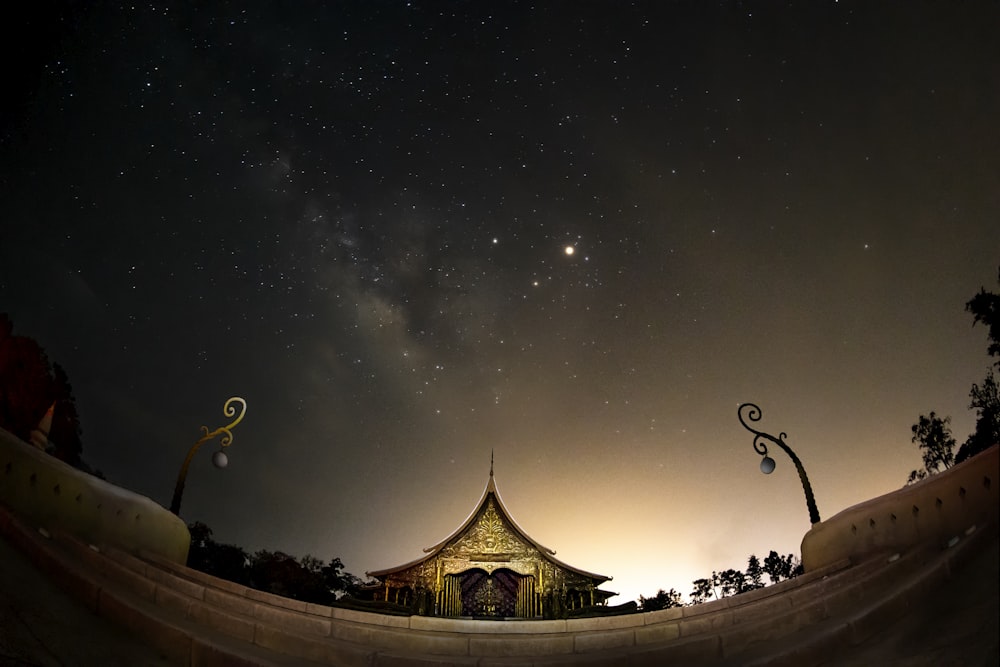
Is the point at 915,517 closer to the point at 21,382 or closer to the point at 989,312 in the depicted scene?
the point at 989,312

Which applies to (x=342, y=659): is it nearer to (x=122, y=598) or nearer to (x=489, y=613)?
(x=122, y=598)

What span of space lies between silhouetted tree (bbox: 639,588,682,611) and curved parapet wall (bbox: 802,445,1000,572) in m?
20.1

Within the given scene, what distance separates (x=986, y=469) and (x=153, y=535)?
11.9 m

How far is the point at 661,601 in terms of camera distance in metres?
31.2

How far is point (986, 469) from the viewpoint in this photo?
6707 mm

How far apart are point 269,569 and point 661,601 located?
1991 cm

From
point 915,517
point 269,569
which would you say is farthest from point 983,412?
point 269,569

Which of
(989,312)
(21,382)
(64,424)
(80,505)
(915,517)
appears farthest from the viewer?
(64,424)

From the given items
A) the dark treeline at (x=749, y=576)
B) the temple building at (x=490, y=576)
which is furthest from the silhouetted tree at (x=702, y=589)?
the temple building at (x=490, y=576)

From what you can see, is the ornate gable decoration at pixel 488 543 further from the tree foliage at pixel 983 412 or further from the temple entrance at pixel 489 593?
the tree foliage at pixel 983 412

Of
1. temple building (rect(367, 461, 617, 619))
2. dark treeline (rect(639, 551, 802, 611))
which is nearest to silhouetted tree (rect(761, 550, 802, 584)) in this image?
dark treeline (rect(639, 551, 802, 611))

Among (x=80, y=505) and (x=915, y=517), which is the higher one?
(x=80, y=505)

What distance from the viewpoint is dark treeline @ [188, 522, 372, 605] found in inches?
1237

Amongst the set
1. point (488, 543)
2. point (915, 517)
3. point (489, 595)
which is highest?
point (488, 543)
